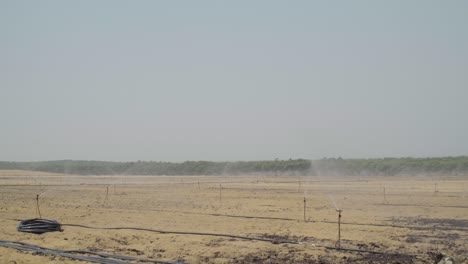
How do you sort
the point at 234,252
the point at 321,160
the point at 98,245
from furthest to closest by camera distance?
the point at 321,160 < the point at 98,245 < the point at 234,252

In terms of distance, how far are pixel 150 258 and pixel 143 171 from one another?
89.4m

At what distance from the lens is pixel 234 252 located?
43.4ft

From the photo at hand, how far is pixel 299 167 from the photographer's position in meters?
76.4

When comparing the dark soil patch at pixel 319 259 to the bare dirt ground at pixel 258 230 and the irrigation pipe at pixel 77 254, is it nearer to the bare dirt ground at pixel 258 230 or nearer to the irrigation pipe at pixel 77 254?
the bare dirt ground at pixel 258 230

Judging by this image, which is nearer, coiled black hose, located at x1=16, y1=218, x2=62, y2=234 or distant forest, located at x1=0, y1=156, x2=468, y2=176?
coiled black hose, located at x1=16, y1=218, x2=62, y2=234

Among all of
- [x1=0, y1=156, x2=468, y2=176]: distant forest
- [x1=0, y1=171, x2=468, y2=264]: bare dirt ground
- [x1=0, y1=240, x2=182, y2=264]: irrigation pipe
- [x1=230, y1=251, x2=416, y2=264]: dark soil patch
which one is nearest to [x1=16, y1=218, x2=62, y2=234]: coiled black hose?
[x1=0, y1=171, x2=468, y2=264]: bare dirt ground

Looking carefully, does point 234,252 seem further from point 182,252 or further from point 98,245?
point 98,245

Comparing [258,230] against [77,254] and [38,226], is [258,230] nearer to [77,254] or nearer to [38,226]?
[77,254]

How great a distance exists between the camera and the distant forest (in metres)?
63.8

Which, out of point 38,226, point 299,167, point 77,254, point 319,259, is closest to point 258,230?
point 319,259

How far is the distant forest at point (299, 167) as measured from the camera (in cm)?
6384

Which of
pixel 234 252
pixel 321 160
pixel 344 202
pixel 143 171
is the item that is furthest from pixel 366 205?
pixel 143 171

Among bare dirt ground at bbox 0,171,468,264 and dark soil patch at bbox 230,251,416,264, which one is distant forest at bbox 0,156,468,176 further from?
dark soil patch at bbox 230,251,416,264

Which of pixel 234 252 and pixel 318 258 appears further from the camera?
pixel 234 252
